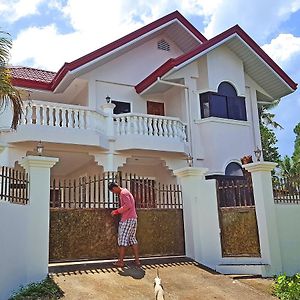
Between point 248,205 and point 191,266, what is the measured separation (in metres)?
1.95

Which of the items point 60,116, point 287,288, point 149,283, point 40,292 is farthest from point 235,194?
point 60,116

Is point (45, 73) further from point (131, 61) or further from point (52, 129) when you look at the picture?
point (52, 129)

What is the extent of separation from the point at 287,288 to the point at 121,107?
32.4 ft

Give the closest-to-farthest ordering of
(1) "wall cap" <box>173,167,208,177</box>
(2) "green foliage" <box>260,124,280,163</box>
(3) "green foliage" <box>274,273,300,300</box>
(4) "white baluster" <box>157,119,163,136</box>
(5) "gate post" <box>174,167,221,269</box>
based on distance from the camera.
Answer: (3) "green foliage" <box>274,273,300,300</box> < (5) "gate post" <box>174,167,221,269</box> < (1) "wall cap" <box>173,167,208,177</box> < (4) "white baluster" <box>157,119,163,136</box> < (2) "green foliage" <box>260,124,280,163</box>

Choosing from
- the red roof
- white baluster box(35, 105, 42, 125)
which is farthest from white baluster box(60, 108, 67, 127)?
the red roof

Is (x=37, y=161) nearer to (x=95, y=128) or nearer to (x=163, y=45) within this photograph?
(x=95, y=128)

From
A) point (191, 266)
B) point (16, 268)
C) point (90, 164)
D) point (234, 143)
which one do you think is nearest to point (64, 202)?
point (16, 268)

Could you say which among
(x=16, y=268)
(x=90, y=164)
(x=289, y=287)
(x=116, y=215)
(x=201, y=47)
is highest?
(x=201, y=47)

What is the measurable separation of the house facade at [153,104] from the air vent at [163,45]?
4 cm

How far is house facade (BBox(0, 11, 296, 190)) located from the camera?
13117 millimetres

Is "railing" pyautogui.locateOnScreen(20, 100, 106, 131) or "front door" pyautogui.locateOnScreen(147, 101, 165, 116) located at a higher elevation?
"front door" pyautogui.locateOnScreen(147, 101, 165, 116)

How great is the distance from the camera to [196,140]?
15297mm

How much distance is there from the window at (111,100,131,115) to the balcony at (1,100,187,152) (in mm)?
1735

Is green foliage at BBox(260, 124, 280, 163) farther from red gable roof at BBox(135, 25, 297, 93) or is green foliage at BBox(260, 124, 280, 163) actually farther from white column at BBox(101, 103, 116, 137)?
white column at BBox(101, 103, 116, 137)
